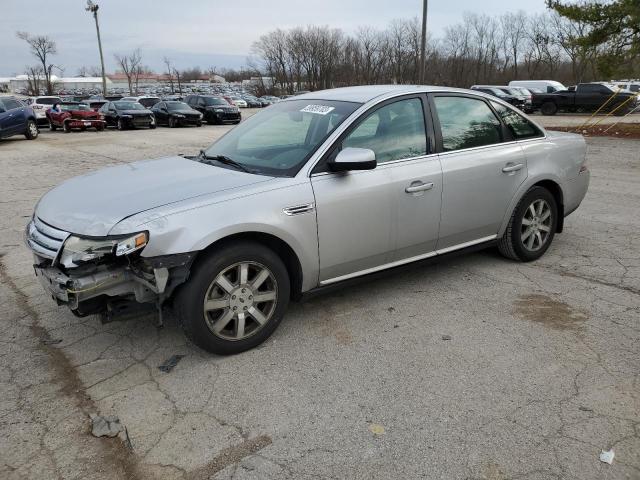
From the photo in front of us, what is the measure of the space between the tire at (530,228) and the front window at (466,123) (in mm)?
681

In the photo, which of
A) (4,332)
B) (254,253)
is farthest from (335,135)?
(4,332)

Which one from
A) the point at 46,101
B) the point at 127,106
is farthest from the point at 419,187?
the point at 46,101

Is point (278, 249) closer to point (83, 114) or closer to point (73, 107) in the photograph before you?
point (83, 114)

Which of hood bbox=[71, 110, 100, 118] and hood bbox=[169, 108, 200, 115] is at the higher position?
hood bbox=[71, 110, 100, 118]

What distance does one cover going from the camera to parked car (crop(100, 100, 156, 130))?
2519 centimetres

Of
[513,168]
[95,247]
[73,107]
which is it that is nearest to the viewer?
[95,247]

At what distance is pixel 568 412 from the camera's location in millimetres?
2758

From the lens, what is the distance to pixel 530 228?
495 centimetres

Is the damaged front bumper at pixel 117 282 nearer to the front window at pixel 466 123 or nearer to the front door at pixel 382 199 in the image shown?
the front door at pixel 382 199

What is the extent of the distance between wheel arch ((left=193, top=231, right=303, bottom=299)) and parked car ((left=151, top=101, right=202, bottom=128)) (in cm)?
2515

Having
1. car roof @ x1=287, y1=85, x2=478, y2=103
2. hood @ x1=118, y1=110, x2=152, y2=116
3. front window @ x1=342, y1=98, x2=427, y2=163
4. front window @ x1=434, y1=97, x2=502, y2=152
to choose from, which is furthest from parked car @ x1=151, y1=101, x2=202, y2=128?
front window @ x1=342, y1=98, x2=427, y2=163

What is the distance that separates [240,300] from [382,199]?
1272 millimetres

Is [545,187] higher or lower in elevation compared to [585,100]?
higher

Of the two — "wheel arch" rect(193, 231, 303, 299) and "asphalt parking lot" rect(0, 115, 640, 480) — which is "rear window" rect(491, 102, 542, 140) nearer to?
"asphalt parking lot" rect(0, 115, 640, 480)
